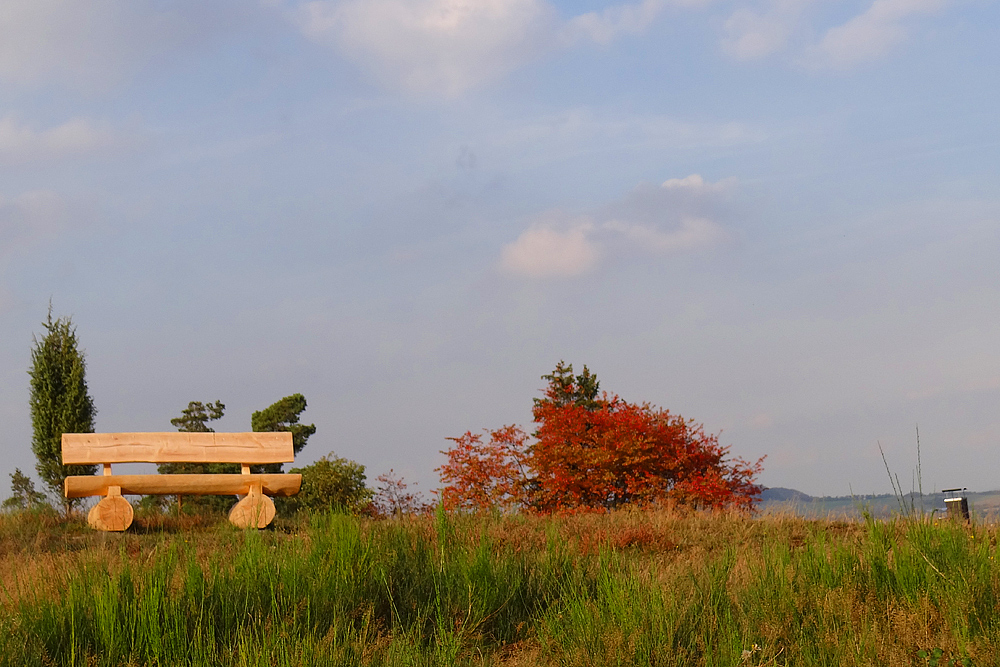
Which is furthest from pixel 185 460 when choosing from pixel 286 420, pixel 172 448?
pixel 286 420

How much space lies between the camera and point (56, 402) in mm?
17938

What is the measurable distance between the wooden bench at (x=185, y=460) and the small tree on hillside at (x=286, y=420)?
29.3 ft

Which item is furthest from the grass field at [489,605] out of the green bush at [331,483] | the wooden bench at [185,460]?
the green bush at [331,483]

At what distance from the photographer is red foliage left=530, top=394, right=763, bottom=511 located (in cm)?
1440

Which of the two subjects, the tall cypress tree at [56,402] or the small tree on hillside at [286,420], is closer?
the tall cypress tree at [56,402]

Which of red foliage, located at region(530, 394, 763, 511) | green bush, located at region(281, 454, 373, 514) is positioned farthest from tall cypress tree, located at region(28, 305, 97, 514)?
red foliage, located at region(530, 394, 763, 511)

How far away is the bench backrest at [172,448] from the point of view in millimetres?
12727

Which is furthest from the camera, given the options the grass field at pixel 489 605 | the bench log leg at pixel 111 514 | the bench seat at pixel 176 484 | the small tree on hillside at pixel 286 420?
the small tree on hillside at pixel 286 420

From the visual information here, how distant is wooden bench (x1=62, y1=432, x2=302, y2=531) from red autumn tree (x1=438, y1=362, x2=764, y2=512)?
11.1ft

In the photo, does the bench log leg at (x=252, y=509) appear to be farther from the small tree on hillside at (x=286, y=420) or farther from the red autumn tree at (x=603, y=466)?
the small tree on hillside at (x=286, y=420)

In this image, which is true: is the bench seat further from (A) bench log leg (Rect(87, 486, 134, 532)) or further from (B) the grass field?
(B) the grass field

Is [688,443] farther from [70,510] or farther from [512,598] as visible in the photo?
[70,510]

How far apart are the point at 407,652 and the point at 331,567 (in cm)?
143

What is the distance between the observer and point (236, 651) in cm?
579
